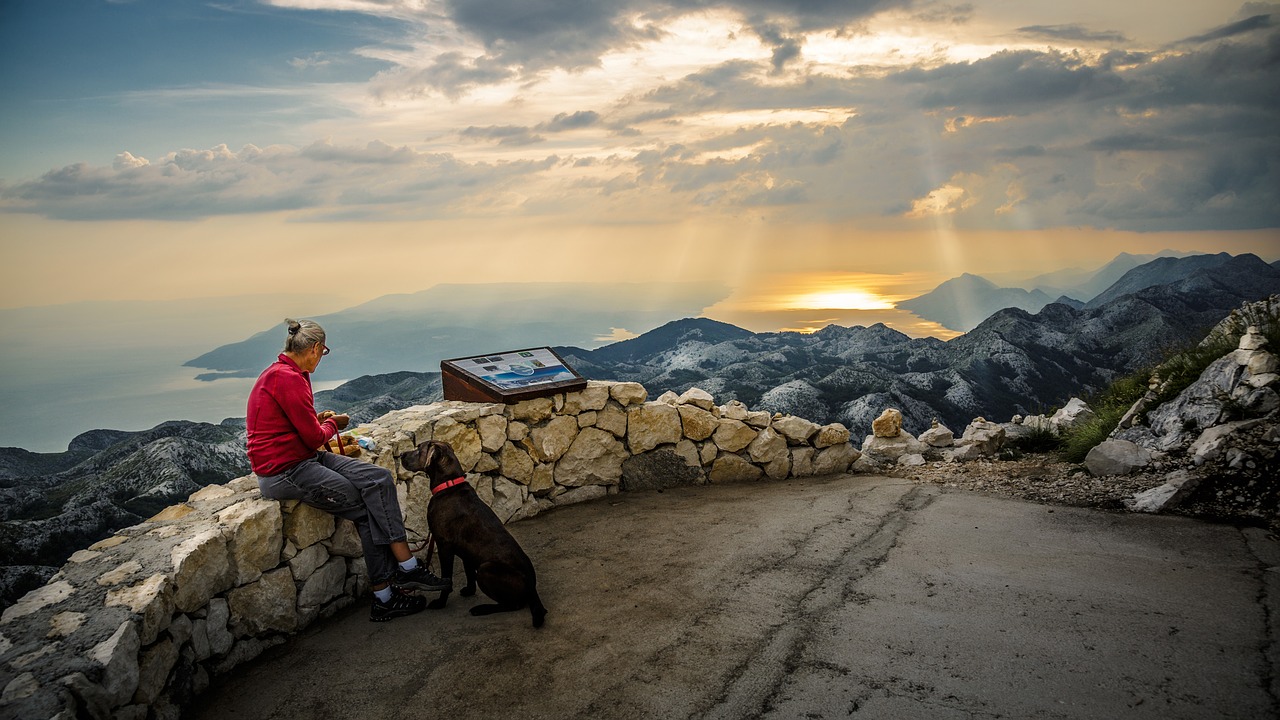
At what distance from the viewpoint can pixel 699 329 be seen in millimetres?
36812

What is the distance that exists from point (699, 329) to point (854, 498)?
29.1 m

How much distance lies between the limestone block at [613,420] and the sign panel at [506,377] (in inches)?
18.1

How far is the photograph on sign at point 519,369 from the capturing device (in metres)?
7.90

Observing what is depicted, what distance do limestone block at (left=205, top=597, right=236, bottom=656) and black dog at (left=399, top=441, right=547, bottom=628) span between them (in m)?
1.40

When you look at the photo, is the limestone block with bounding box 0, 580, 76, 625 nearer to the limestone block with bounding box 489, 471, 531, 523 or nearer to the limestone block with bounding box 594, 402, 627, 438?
the limestone block with bounding box 489, 471, 531, 523

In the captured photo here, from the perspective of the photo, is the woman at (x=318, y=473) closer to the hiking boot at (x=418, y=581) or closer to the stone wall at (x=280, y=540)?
the hiking boot at (x=418, y=581)

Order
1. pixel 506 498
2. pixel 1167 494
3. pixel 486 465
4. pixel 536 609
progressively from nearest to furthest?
pixel 536 609
pixel 1167 494
pixel 486 465
pixel 506 498

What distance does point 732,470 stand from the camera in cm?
887

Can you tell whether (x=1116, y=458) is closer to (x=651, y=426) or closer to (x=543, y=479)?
(x=651, y=426)

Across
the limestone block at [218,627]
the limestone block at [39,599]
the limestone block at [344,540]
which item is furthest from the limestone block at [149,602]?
the limestone block at [344,540]

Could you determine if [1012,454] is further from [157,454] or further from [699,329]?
[699,329]

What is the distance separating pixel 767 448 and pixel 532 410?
3.03 m

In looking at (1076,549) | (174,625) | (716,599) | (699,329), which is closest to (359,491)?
(174,625)

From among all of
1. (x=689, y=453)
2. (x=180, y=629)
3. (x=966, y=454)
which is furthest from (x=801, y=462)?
(x=180, y=629)
